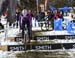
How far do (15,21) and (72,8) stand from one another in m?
0.65

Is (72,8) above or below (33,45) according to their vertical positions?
above

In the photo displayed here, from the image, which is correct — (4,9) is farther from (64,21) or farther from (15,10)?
(64,21)

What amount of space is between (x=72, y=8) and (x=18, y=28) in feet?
2.11

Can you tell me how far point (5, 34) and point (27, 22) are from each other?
279 mm

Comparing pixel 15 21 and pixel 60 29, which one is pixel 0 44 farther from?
pixel 60 29

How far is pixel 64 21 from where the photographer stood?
15.0 feet

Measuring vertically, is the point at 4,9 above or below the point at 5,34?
above

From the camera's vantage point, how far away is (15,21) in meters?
4.51

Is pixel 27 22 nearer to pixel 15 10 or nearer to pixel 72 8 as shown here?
pixel 15 10

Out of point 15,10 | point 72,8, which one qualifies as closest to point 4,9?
point 15,10

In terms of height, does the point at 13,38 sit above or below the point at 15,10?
below

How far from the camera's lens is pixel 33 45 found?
457cm

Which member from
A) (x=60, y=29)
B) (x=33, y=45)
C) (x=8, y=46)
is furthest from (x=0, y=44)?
(x=60, y=29)

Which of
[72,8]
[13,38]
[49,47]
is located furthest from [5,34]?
[72,8]
